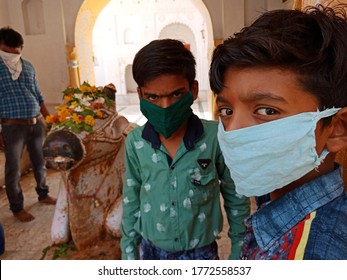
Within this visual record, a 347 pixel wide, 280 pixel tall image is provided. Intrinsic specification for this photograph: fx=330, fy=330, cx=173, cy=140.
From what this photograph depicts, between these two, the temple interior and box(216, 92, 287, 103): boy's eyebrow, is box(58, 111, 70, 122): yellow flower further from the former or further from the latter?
box(216, 92, 287, 103): boy's eyebrow

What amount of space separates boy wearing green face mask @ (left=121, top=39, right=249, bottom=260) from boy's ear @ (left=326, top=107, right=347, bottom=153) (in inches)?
24.8

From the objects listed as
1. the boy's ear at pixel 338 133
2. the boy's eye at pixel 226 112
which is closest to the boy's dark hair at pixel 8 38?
the boy's eye at pixel 226 112

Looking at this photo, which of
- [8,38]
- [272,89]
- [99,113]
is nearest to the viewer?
[272,89]

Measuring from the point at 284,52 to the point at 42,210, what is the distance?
344 centimetres

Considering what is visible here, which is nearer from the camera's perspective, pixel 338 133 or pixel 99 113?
pixel 338 133

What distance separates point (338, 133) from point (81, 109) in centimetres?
164

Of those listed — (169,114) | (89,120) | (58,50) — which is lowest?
(89,120)

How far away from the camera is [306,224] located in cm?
62

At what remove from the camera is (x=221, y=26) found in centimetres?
507

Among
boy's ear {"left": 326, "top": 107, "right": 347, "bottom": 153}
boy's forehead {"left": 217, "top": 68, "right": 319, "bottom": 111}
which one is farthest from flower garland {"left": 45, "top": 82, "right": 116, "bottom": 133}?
boy's ear {"left": 326, "top": 107, "right": 347, "bottom": 153}

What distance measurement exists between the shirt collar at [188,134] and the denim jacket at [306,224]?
57cm

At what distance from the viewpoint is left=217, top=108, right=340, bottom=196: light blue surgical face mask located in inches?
28.2

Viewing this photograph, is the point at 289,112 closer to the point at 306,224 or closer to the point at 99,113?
the point at 306,224

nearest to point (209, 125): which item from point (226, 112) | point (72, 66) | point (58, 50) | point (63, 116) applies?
point (226, 112)
